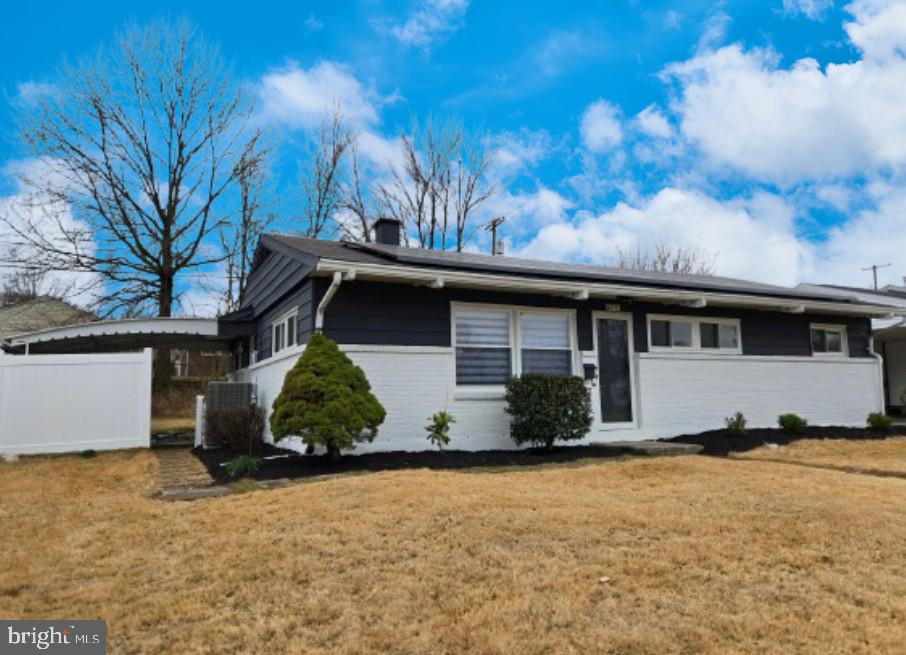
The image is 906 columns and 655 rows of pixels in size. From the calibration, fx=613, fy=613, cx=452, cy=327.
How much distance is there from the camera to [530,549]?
3.86m

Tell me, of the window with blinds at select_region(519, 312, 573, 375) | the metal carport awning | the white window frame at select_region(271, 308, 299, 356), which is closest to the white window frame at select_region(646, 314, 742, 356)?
the window with blinds at select_region(519, 312, 573, 375)

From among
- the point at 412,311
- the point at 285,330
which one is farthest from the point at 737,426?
the point at 285,330

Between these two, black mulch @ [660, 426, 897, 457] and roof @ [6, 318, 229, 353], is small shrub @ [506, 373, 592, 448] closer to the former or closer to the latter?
black mulch @ [660, 426, 897, 457]

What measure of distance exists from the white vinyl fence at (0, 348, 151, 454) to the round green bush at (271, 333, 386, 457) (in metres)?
3.93

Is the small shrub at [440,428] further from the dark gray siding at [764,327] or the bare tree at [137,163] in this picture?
the bare tree at [137,163]

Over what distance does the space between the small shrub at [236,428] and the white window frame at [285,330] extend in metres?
1.28

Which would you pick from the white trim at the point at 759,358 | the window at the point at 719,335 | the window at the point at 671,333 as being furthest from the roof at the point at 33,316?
the window at the point at 719,335

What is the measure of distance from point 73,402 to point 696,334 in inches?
422

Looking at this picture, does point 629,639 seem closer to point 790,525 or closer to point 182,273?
point 790,525

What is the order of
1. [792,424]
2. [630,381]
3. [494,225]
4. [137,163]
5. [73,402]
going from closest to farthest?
1. [73,402]
2. [630,381]
3. [792,424]
4. [137,163]
5. [494,225]

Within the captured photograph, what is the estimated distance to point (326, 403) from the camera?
7.25m

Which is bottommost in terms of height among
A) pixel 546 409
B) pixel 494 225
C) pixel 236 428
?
pixel 236 428

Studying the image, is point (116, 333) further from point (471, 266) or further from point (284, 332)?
point (471, 266)

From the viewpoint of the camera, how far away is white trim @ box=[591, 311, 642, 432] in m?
10.2
